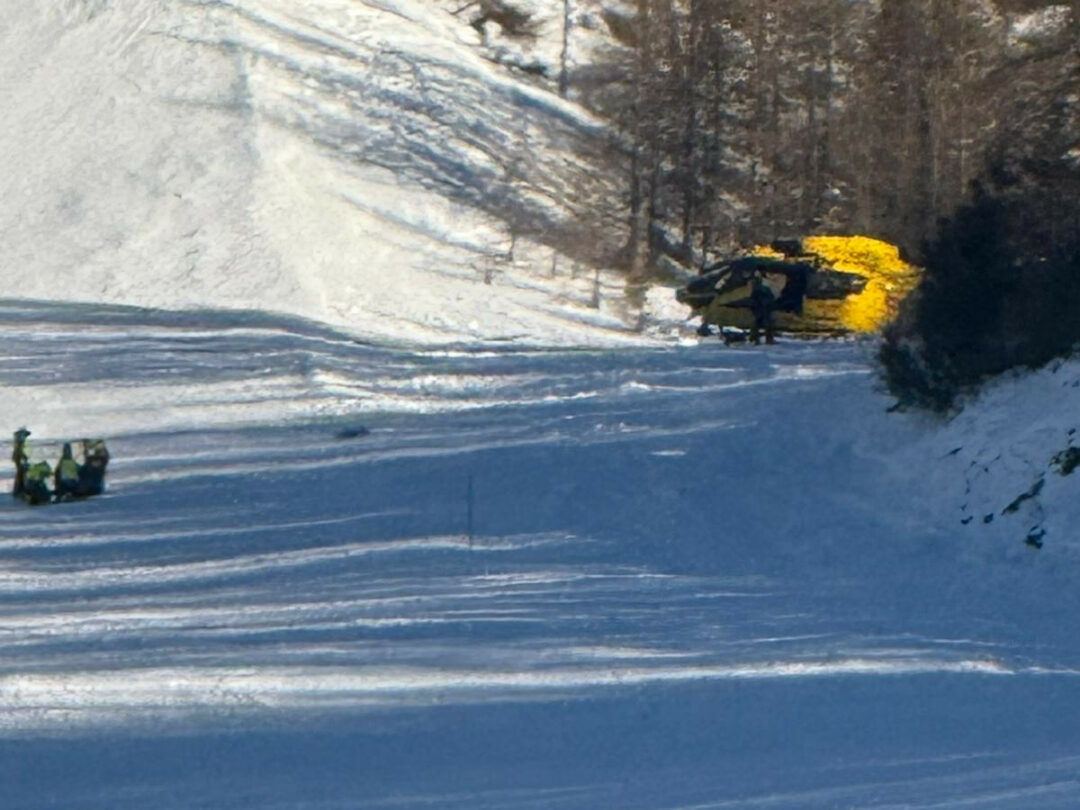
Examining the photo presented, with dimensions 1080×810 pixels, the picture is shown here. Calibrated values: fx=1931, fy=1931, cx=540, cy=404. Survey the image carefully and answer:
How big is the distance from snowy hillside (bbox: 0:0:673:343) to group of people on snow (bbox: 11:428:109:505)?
13.3m

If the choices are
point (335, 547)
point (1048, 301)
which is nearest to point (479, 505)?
point (335, 547)

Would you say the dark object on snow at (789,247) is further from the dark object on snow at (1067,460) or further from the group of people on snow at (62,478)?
the dark object on snow at (1067,460)

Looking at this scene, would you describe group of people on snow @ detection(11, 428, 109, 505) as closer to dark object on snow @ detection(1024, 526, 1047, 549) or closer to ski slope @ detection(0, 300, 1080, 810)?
ski slope @ detection(0, 300, 1080, 810)

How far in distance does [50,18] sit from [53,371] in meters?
26.3

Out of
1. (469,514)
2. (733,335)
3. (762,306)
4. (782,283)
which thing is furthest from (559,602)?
(733,335)

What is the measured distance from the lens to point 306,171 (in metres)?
45.0

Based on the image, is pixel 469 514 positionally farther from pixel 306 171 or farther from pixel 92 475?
pixel 306 171

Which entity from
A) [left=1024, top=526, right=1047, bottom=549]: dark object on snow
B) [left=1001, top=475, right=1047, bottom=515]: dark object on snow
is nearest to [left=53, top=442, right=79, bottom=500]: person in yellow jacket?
[left=1001, top=475, right=1047, bottom=515]: dark object on snow

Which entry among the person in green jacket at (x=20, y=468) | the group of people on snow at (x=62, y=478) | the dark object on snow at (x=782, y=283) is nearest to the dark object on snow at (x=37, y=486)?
the group of people on snow at (x=62, y=478)

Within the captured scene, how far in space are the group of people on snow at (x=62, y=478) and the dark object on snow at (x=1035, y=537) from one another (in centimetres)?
926

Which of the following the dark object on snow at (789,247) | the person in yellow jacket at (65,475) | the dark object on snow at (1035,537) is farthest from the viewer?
the dark object on snow at (789,247)

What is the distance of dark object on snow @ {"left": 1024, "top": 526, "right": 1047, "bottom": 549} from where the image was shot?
13.0 meters

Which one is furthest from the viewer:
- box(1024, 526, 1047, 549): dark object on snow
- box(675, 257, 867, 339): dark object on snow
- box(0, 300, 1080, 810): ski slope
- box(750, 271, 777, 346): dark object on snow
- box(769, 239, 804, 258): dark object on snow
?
box(769, 239, 804, 258): dark object on snow

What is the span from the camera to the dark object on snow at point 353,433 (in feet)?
68.4
